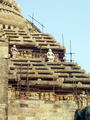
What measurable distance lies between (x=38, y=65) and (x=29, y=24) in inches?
816

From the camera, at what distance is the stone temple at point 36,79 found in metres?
25.1

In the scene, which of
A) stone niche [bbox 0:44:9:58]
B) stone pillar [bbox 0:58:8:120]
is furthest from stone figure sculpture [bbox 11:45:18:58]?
stone pillar [bbox 0:58:8:120]

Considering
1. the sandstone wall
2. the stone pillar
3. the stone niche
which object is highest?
Answer: the stone niche

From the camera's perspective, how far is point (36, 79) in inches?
1289

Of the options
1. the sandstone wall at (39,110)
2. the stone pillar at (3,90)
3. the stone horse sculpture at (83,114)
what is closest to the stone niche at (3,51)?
the stone pillar at (3,90)

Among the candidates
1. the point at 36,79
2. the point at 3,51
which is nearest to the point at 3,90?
the point at 3,51

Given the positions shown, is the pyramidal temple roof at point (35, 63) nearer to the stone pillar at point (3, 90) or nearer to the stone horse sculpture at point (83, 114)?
the stone pillar at point (3, 90)

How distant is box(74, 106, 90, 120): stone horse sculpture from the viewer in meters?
22.2

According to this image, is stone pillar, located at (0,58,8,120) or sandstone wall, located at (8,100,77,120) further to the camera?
sandstone wall, located at (8,100,77,120)

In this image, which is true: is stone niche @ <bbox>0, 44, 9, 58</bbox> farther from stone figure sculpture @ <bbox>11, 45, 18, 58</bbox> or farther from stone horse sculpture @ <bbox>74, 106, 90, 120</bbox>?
stone figure sculpture @ <bbox>11, 45, 18, 58</bbox>

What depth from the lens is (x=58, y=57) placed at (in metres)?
44.6

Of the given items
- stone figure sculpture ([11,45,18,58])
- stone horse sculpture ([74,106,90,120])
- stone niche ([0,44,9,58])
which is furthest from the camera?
stone figure sculpture ([11,45,18,58])

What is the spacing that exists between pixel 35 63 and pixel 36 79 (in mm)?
4189

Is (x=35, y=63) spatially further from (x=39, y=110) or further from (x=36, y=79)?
(x=39, y=110)
